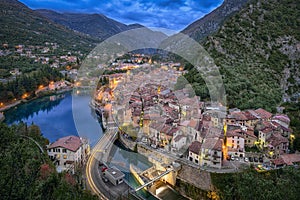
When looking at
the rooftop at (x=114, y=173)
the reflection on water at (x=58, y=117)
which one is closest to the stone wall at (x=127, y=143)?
the reflection on water at (x=58, y=117)

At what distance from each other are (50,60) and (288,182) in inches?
822

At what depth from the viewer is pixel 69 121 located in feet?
30.7

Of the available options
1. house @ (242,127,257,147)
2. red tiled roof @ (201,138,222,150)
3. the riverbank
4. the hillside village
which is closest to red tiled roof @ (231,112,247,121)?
the hillside village

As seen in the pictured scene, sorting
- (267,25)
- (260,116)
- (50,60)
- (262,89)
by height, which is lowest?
(260,116)

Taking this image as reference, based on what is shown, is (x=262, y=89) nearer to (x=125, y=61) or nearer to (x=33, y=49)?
(x=125, y=61)

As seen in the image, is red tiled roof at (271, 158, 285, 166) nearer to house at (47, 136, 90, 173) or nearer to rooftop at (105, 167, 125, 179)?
rooftop at (105, 167, 125, 179)

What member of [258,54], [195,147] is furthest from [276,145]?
[258,54]

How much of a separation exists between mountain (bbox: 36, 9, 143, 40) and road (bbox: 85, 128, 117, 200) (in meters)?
34.3

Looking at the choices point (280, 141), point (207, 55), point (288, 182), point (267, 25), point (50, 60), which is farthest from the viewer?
point (50, 60)

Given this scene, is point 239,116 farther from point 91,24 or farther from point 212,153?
point 91,24

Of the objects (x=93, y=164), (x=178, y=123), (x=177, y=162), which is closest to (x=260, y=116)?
(x=178, y=123)

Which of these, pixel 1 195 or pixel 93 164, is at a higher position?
pixel 1 195

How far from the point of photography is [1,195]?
1419mm

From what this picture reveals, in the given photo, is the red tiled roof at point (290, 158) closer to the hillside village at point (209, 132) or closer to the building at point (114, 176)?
the hillside village at point (209, 132)
